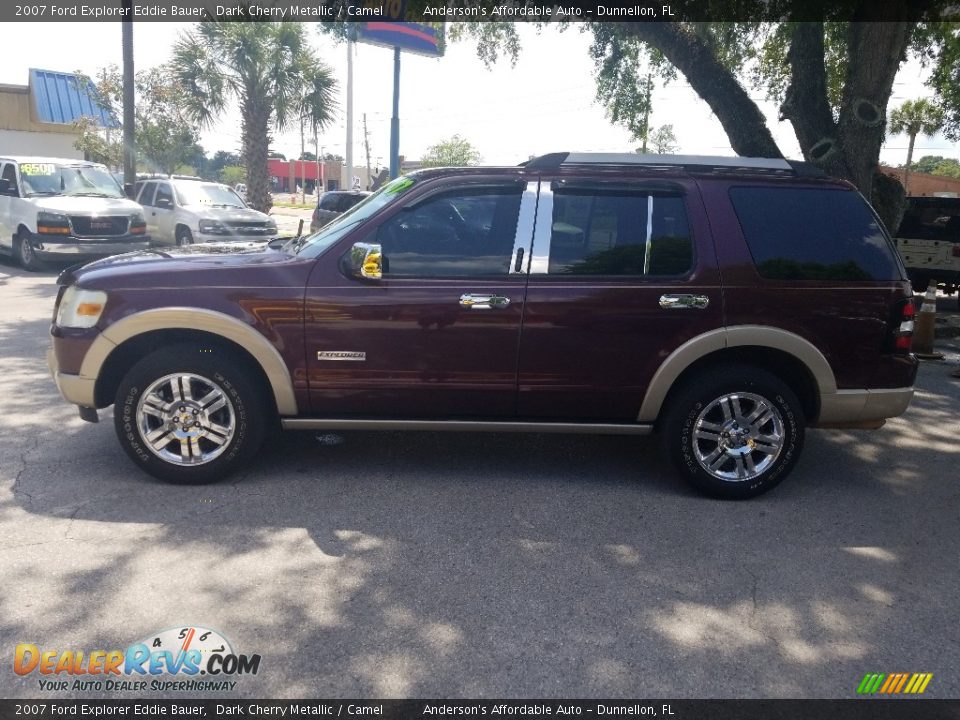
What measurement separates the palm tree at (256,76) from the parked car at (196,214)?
5.45m

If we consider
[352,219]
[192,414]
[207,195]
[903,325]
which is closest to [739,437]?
[903,325]

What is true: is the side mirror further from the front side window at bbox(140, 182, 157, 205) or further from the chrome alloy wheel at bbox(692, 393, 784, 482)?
the front side window at bbox(140, 182, 157, 205)

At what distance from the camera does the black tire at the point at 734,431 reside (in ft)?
15.9

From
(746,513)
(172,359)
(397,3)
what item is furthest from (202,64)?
(746,513)

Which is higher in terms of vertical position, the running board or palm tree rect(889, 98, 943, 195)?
palm tree rect(889, 98, 943, 195)

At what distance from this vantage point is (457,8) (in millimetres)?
11844

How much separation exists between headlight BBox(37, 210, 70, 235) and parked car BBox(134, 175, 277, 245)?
8.02ft

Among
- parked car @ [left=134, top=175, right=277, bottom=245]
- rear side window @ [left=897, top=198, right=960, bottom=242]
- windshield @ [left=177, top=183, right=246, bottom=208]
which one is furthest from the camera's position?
windshield @ [left=177, top=183, right=246, bottom=208]

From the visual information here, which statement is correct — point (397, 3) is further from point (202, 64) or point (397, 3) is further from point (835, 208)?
point (202, 64)

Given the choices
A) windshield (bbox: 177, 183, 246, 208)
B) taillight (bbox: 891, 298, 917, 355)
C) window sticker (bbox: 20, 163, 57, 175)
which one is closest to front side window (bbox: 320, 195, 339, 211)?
windshield (bbox: 177, 183, 246, 208)

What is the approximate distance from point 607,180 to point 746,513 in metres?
2.11

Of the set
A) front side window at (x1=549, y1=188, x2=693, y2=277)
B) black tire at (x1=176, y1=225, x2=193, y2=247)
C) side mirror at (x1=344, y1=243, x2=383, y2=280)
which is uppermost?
front side window at (x1=549, y1=188, x2=693, y2=277)

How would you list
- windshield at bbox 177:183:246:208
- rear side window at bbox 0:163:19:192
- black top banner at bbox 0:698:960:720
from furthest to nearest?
windshield at bbox 177:183:246:208 < rear side window at bbox 0:163:19:192 < black top banner at bbox 0:698:960:720

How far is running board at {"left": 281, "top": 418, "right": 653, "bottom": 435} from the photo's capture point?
4.91 metres
